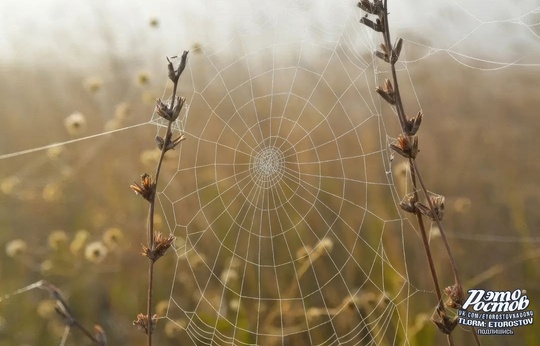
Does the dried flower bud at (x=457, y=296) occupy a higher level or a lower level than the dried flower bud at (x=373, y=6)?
lower

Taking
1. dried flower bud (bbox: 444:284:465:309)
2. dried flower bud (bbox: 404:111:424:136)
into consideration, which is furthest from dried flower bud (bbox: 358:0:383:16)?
dried flower bud (bbox: 444:284:465:309)

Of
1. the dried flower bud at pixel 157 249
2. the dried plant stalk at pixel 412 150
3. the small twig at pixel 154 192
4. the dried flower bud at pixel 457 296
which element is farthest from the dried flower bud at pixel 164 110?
the dried flower bud at pixel 457 296

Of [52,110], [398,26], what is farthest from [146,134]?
[398,26]

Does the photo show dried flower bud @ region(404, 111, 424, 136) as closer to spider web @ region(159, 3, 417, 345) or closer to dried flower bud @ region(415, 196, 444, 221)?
dried flower bud @ region(415, 196, 444, 221)

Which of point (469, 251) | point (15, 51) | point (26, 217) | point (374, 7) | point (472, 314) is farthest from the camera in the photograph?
point (15, 51)

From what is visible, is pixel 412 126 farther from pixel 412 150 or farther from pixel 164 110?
pixel 164 110

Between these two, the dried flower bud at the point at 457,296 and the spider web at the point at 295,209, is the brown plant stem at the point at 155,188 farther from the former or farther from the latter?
the spider web at the point at 295,209

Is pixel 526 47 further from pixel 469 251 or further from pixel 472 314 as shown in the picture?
pixel 472 314

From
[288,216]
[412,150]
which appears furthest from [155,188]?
[288,216]

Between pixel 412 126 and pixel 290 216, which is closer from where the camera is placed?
pixel 412 126
